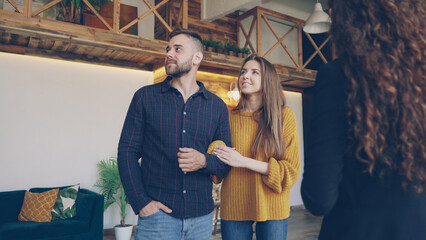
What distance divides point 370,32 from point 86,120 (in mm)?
4723

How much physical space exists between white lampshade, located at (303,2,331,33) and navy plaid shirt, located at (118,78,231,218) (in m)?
3.72

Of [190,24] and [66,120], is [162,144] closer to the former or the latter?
[66,120]

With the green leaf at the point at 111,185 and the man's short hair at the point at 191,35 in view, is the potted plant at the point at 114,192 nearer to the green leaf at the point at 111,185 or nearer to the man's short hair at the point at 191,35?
the green leaf at the point at 111,185

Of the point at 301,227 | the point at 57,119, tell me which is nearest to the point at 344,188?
the point at 57,119

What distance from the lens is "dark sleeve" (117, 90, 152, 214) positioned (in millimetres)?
1537

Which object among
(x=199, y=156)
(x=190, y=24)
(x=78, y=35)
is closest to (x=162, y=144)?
(x=199, y=156)

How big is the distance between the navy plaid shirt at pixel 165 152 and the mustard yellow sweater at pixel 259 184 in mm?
129

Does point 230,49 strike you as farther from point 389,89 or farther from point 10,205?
point 389,89

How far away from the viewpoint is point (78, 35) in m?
3.95

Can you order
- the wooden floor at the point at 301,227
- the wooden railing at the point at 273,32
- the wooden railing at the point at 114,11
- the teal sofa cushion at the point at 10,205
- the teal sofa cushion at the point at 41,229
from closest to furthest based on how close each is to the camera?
the teal sofa cushion at the point at 41,229, the wooden railing at the point at 114,11, the teal sofa cushion at the point at 10,205, the wooden floor at the point at 301,227, the wooden railing at the point at 273,32

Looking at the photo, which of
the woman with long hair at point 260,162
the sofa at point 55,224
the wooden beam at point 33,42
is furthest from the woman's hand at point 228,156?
the wooden beam at point 33,42

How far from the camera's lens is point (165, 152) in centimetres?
162

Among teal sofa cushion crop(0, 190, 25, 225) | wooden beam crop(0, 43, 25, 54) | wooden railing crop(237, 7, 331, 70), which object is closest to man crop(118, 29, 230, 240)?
teal sofa cushion crop(0, 190, 25, 225)

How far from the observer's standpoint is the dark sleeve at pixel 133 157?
1.54 meters
